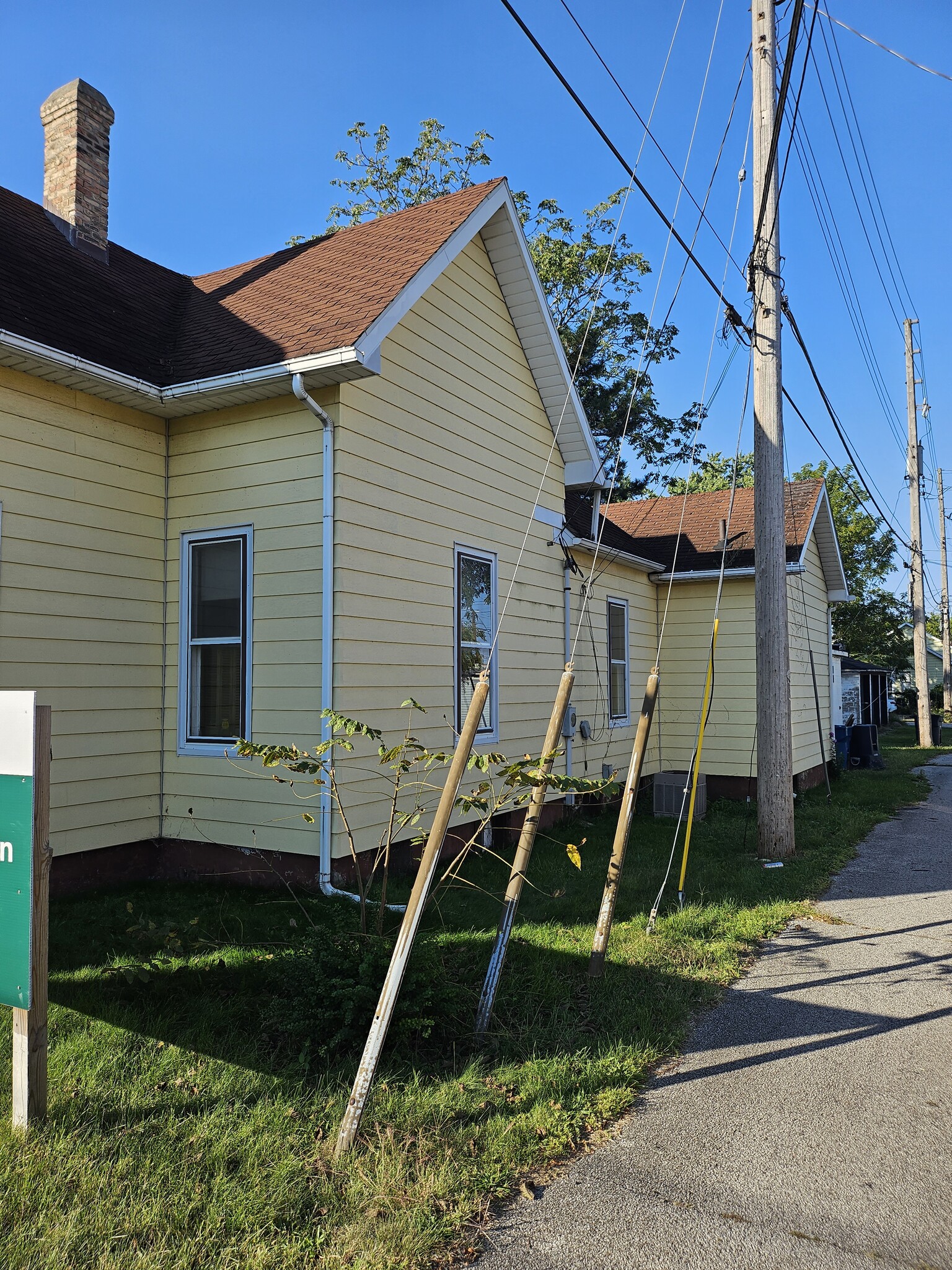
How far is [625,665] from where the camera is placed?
13492 mm

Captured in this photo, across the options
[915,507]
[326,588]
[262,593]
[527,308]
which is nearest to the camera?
[326,588]

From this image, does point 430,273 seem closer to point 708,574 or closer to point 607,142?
point 607,142

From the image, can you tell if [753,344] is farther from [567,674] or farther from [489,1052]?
[489,1052]

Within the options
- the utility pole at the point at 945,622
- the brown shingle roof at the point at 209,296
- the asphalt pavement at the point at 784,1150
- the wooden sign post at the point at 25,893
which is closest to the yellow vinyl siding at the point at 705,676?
the brown shingle roof at the point at 209,296

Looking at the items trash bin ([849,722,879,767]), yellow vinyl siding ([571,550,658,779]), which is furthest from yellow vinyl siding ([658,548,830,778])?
trash bin ([849,722,879,767])

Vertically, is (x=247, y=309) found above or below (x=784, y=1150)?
above

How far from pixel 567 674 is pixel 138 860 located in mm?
5030

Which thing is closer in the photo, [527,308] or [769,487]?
[769,487]

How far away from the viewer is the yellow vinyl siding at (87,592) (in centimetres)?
Answer: 667

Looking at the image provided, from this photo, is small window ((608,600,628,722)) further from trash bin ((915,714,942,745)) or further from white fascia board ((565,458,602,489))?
trash bin ((915,714,942,745))

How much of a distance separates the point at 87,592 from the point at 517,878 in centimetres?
471

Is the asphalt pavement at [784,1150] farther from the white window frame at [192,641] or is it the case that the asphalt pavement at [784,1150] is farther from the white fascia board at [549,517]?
the white fascia board at [549,517]

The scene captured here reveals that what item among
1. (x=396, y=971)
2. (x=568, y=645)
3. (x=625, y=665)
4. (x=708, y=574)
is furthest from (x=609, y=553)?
(x=396, y=971)

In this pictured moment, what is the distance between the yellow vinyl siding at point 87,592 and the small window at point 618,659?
7230 millimetres
